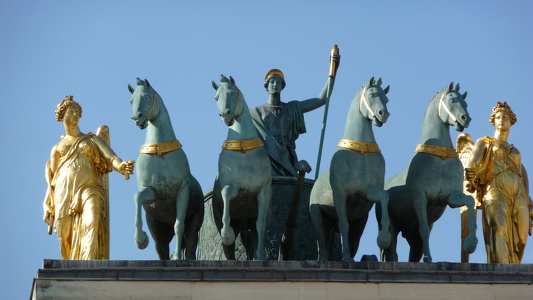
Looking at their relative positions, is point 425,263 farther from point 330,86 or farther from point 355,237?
point 330,86

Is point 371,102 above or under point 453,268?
above

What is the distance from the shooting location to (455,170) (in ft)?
99.3

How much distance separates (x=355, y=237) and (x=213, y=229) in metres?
2.25

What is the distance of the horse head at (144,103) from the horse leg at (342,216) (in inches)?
105

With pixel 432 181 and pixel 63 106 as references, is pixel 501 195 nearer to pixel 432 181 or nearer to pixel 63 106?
pixel 432 181

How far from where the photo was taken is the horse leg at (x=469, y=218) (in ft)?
97.9

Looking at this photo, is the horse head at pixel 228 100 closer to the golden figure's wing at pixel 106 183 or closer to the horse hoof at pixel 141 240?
the horse hoof at pixel 141 240

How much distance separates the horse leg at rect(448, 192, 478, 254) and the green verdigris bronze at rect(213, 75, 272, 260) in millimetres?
2551

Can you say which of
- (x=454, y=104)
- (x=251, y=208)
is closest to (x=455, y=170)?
(x=454, y=104)

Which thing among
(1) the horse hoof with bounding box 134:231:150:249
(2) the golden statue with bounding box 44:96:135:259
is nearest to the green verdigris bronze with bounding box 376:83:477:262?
(1) the horse hoof with bounding box 134:231:150:249

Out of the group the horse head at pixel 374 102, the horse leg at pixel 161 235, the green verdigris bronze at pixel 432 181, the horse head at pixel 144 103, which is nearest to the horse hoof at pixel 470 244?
the green verdigris bronze at pixel 432 181

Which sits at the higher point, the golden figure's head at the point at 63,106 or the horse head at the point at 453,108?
the golden figure's head at the point at 63,106

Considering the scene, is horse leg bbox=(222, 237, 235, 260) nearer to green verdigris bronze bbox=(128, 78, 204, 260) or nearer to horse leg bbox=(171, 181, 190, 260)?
green verdigris bronze bbox=(128, 78, 204, 260)

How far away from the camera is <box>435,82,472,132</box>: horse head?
30172 mm
